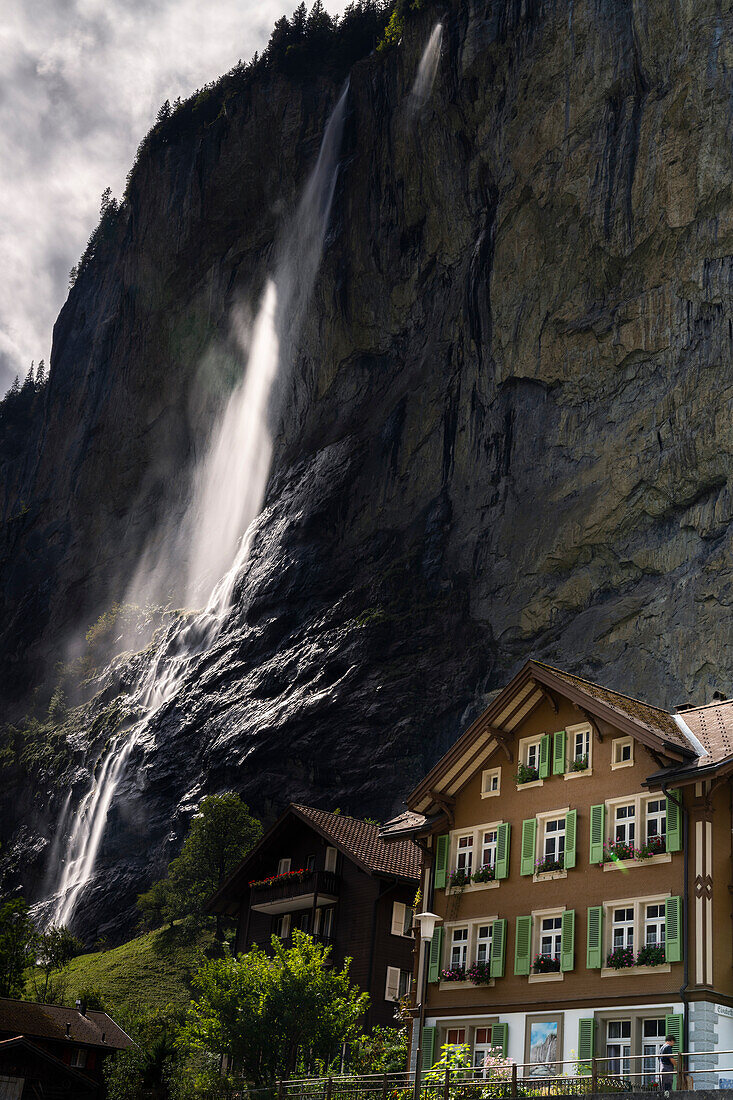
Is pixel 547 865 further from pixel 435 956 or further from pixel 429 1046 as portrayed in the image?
pixel 429 1046

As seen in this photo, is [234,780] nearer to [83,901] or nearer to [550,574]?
[83,901]

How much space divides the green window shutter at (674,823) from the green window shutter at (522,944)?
466 centimetres

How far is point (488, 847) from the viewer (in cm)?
3178

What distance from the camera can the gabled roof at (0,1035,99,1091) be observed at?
42.2 meters

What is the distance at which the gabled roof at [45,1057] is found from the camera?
42.2m

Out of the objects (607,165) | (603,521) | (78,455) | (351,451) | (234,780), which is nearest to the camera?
(603,521)

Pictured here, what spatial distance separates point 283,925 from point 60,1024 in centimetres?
1173

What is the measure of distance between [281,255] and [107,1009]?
80.0m

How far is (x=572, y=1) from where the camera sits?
78875 mm

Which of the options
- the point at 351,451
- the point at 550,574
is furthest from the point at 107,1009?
the point at 351,451

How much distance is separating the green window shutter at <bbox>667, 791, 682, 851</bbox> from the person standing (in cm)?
406

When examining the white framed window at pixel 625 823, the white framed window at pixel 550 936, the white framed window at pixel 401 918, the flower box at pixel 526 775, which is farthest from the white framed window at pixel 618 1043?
the white framed window at pixel 401 918

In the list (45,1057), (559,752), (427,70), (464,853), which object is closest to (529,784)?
(559,752)

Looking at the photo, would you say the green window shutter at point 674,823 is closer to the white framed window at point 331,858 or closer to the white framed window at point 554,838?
the white framed window at point 554,838
